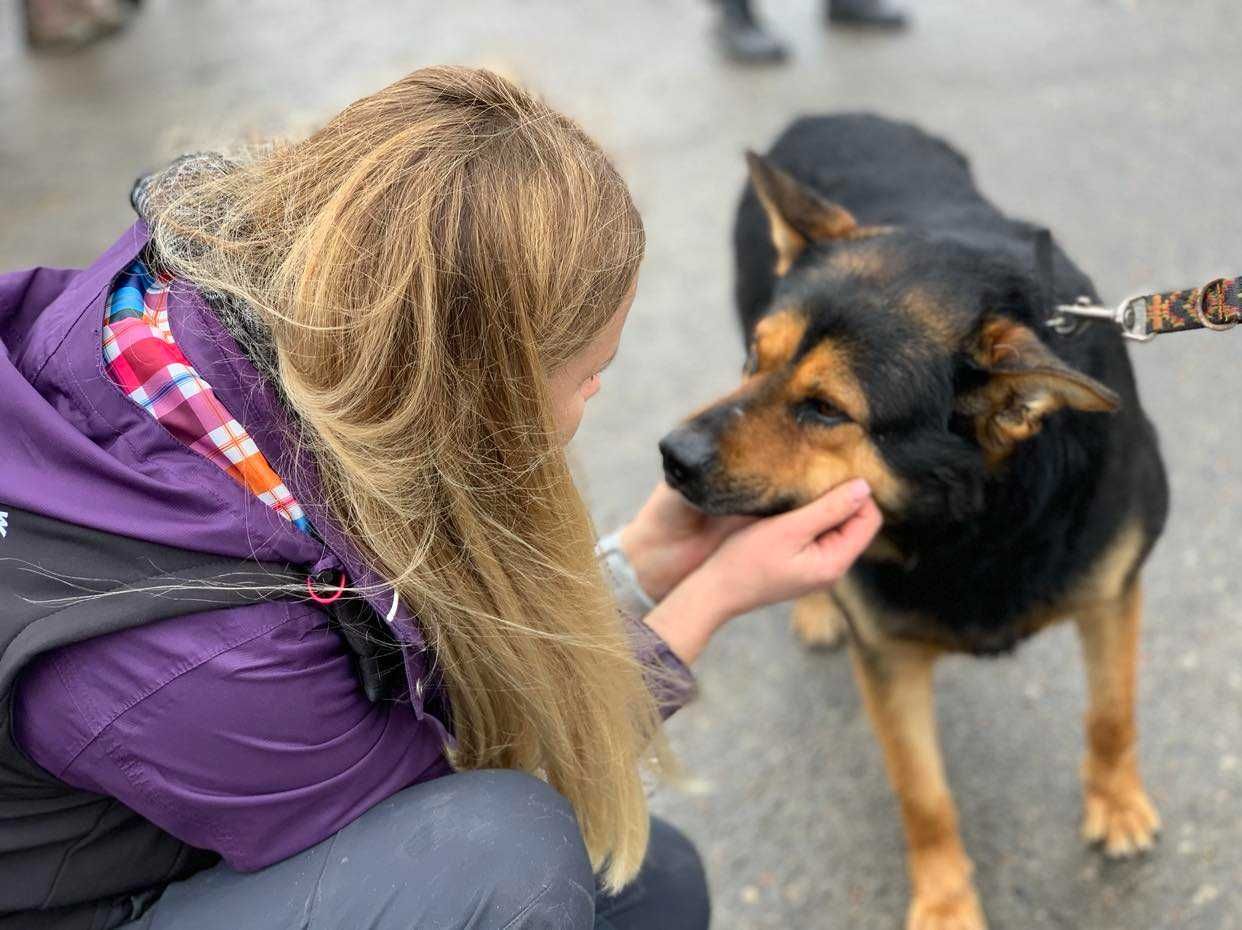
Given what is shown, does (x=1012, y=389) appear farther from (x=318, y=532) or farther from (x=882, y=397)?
(x=318, y=532)

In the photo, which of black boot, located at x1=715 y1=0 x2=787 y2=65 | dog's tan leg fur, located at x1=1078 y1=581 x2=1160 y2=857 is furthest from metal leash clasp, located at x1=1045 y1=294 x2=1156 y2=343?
black boot, located at x1=715 y1=0 x2=787 y2=65

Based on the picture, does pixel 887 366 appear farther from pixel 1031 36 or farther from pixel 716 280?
pixel 1031 36

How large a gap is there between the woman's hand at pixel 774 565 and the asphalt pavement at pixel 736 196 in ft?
2.43

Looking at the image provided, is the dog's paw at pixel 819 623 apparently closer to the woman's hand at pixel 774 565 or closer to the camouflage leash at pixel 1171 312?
the woman's hand at pixel 774 565

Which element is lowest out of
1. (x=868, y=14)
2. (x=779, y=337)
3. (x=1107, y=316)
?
(x=868, y=14)

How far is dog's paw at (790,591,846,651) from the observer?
296 centimetres

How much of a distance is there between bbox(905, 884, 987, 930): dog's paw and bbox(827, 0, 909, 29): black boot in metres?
4.78

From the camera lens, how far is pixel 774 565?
1.98 meters

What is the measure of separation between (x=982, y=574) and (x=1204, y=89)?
398 centimetres

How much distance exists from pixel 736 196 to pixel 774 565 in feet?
10.3

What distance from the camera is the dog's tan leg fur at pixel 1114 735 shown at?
7.68ft

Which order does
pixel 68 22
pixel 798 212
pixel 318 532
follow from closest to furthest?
pixel 318 532
pixel 798 212
pixel 68 22

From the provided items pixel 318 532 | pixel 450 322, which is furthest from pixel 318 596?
pixel 450 322

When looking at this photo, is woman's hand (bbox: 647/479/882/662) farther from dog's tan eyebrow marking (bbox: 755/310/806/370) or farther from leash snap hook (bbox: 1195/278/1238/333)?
leash snap hook (bbox: 1195/278/1238/333)
